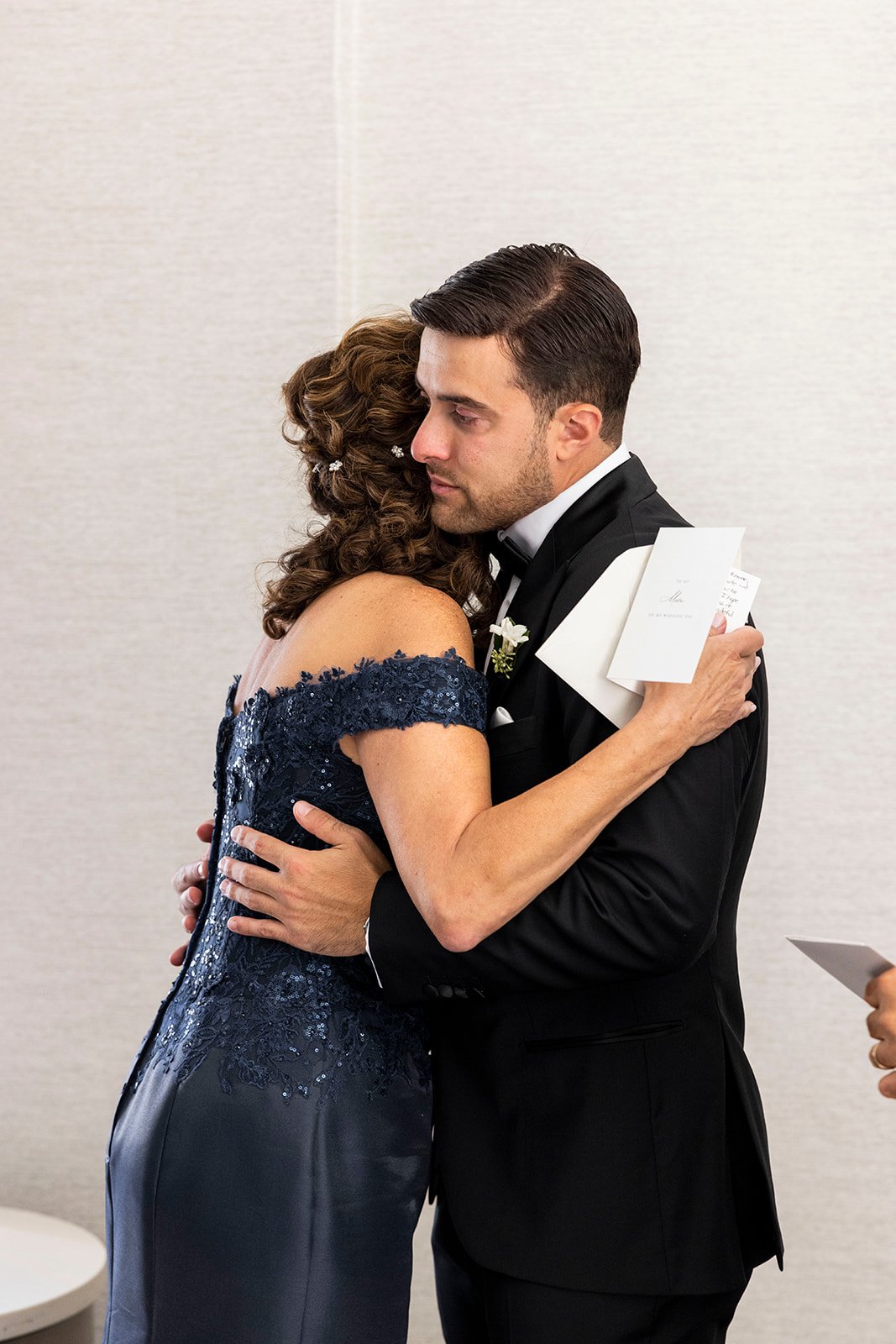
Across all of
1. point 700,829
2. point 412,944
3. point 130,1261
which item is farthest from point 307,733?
point 130,1261

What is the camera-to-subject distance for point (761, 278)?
283cm

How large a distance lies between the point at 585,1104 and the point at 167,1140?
52 centimetres

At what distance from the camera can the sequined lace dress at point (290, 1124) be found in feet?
5.22

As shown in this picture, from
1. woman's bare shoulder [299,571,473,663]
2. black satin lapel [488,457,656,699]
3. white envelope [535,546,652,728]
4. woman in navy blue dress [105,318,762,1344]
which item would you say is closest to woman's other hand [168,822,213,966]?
woman in navy blue dress [105,318,762,1344]

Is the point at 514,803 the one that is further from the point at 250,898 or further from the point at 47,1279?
the point at 47,1279

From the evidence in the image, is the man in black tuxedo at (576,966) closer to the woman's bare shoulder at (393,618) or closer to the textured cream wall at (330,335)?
the woman's bare shoulder at (393,618)

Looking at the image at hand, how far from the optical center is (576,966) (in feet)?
4.97

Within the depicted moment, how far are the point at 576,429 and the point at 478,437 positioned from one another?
13 centimetres

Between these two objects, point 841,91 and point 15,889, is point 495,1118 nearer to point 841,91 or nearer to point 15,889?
point 15,889

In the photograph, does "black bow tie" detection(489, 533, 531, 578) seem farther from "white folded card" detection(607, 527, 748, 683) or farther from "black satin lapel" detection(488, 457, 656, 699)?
"white folded card" detection(607, 527, 748, 683)

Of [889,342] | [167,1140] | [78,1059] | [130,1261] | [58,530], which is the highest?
[889,342]

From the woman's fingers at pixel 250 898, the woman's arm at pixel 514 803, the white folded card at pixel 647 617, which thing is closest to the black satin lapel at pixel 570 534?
the white folded card at pixel 647 617

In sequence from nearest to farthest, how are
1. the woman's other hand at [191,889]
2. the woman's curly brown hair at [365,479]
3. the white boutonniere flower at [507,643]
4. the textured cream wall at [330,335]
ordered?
1. the white boutonniere flower at [507,643]
2. the woman's curly brown hair at [365,479]
3. the woman's other hand at [191,889]
4. the textured cream wall at [330,335]

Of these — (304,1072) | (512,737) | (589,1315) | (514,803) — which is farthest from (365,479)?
(589,1315)
